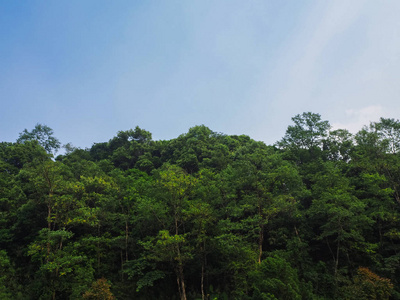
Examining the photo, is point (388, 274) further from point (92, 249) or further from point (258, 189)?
point (92, 249)

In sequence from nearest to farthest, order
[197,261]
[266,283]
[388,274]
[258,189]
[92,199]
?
1. [266,283]
2. [388,274]
3. [197,261]
4. [258,189]
5. [92,199]

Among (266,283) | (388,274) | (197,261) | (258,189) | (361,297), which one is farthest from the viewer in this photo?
(258,189)

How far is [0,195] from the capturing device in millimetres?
20688

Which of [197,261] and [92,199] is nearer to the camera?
[197,261]

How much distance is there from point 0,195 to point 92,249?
428 inches

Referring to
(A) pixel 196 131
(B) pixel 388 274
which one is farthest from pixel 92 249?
(A) pixel 196 131

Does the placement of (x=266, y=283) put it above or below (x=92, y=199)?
below

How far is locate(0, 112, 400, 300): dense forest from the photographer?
47.8 feet

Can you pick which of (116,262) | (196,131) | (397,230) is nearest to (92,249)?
(116,262)

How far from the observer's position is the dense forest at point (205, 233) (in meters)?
14.6

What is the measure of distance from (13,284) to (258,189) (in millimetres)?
17614

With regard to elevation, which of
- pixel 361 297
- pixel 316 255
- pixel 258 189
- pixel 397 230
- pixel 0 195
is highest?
pixel 0 195

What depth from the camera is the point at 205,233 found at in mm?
16812

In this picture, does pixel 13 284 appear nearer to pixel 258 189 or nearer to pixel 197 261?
pixel 197 261
